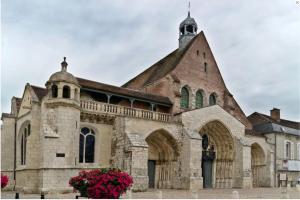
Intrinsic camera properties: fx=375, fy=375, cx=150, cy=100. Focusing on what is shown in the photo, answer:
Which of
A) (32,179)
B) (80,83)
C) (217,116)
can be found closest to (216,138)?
(217,116)

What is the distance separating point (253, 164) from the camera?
111 ft

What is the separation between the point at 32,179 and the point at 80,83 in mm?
6382

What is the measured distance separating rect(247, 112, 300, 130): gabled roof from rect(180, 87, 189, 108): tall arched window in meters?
10.3

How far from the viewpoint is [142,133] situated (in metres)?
A: 23.3

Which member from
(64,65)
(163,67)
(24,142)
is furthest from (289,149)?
(24,142)

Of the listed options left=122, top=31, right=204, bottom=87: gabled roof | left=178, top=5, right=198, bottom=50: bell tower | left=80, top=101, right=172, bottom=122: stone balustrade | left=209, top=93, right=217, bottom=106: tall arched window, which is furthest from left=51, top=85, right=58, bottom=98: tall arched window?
left=178, top=5, right=198, bottom=50: bell tower

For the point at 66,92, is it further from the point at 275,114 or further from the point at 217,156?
the point at 275,114

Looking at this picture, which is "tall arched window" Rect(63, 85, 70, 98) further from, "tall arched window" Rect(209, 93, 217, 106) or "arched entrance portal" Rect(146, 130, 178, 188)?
"tall arched window" Rect(209, 93, 217, 106)

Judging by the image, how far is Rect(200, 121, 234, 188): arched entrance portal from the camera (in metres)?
28.9

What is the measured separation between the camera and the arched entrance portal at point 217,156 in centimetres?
2892

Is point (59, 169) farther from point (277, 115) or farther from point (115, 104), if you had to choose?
point (277, 115)

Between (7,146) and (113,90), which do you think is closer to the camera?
(7,146)

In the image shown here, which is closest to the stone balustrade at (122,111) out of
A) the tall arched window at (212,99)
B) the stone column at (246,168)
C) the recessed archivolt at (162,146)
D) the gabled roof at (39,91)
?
the recessed archivolt at (162,146)

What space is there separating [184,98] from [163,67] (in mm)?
4153
